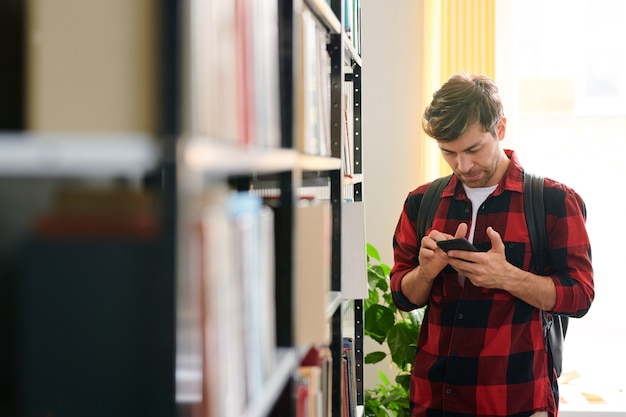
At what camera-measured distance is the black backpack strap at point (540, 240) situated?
2041 mm

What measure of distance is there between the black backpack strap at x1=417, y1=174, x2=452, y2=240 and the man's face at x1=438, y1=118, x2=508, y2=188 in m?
0.11

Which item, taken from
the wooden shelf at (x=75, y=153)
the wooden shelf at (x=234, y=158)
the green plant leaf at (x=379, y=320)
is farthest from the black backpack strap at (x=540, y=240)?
the wooden shelf at (x=75, y=153)

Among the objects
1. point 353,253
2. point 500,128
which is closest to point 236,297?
point 353,253

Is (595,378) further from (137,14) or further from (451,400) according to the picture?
(137,14)

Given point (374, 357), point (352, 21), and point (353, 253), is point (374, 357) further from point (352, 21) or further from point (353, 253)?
point (352, 21)

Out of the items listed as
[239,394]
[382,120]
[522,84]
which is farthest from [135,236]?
[522,84]

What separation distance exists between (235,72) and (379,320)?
2.31 meters

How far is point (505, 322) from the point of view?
2.04 metres

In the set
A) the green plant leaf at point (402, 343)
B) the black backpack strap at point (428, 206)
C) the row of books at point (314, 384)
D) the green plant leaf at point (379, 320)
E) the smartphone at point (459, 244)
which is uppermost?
the black backpack strap at point (428, 206)

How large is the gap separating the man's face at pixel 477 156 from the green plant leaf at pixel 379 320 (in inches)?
42.0

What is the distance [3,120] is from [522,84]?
149 inches

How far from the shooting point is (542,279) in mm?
1980

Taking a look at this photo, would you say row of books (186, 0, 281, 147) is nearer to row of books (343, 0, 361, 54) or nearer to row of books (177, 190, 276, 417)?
row of books (177, 190, 276, 417)

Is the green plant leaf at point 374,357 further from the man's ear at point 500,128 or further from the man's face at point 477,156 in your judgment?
the man's ear at point 500,128
